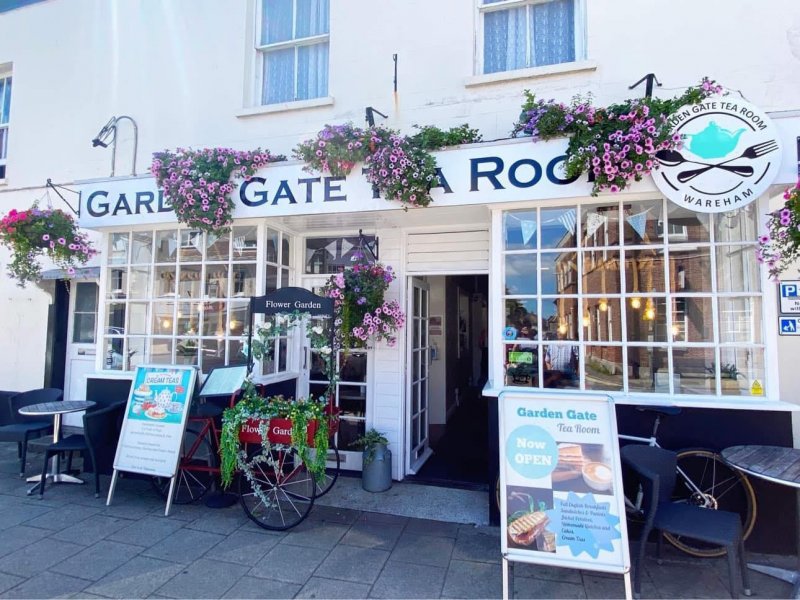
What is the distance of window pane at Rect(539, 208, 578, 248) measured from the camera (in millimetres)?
4148

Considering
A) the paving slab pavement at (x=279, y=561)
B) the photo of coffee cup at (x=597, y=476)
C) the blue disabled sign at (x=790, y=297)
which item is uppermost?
the blue disabled sign at (x=790, y=297)

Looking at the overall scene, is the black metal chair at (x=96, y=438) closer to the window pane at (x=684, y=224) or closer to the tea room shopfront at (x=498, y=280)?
the tea room shopfront at (x=498, y=280)

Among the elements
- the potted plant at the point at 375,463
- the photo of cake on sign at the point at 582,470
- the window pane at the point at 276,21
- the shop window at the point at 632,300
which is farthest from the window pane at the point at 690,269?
the window pane at the point at 276,21

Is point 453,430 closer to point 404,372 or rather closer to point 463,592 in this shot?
point 404,372

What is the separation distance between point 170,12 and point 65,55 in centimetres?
192

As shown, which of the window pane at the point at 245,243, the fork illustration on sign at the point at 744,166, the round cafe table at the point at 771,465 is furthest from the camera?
the window pane at the point at 245,243

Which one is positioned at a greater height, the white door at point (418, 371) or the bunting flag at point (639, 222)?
the bunting flag at point (639, 222)

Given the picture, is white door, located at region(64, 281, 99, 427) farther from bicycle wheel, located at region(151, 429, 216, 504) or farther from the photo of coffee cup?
the photo of coffee cup

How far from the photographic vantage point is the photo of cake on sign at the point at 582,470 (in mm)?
2873

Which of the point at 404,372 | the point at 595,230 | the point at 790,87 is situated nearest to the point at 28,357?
the point at 404,372

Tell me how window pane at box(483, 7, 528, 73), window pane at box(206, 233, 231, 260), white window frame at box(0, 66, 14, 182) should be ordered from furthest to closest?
1. white window frame at box(0, 66, 14, 182)
2. window pane at box(206, 233, 231, 260)
3. window pane at box(483, 7, 528, 73)

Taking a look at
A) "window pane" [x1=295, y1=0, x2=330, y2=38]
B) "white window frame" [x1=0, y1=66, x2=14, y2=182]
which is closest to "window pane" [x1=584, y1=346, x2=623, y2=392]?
"window pane" [x1=295, y1=0, x2=330, y2=38]

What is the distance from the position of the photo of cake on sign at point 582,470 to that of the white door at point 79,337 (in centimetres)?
662

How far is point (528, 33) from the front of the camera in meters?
4.87
